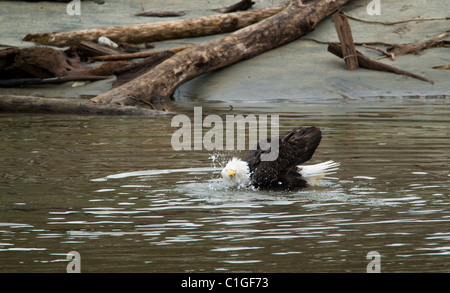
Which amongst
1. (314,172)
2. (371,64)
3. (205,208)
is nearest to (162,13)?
(371,64)

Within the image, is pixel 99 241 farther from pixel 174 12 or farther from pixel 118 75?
pixel 174 12

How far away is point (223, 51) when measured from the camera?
18.0 metres

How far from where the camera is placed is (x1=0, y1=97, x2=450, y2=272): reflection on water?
18.9 ft

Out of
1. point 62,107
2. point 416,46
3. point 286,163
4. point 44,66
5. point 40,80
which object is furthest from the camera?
point 416,46

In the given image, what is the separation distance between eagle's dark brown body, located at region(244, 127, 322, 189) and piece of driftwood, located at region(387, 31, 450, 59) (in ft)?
36.1

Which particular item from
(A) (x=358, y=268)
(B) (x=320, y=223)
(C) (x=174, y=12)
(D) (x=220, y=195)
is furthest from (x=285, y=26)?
(A) (x=358, y=268)

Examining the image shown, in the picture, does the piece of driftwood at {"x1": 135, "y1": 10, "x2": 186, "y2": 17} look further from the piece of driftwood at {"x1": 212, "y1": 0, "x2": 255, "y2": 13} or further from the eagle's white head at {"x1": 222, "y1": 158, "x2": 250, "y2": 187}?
the eagle's white head at {"x1": 222, "y1": 158, "x2": 250, "y2": 187}

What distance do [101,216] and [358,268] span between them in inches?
99.2

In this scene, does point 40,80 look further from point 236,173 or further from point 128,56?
point 236,173

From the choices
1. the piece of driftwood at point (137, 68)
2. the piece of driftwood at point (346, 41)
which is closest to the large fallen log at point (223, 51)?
the piece of driftwood at point (137, 68)

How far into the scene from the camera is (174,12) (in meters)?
23.5

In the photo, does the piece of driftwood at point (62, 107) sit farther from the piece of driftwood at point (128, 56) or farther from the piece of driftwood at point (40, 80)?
the piece of driftwood at point (128, 56)

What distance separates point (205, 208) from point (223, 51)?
10887 mm

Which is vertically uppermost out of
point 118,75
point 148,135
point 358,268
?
point 118,75
